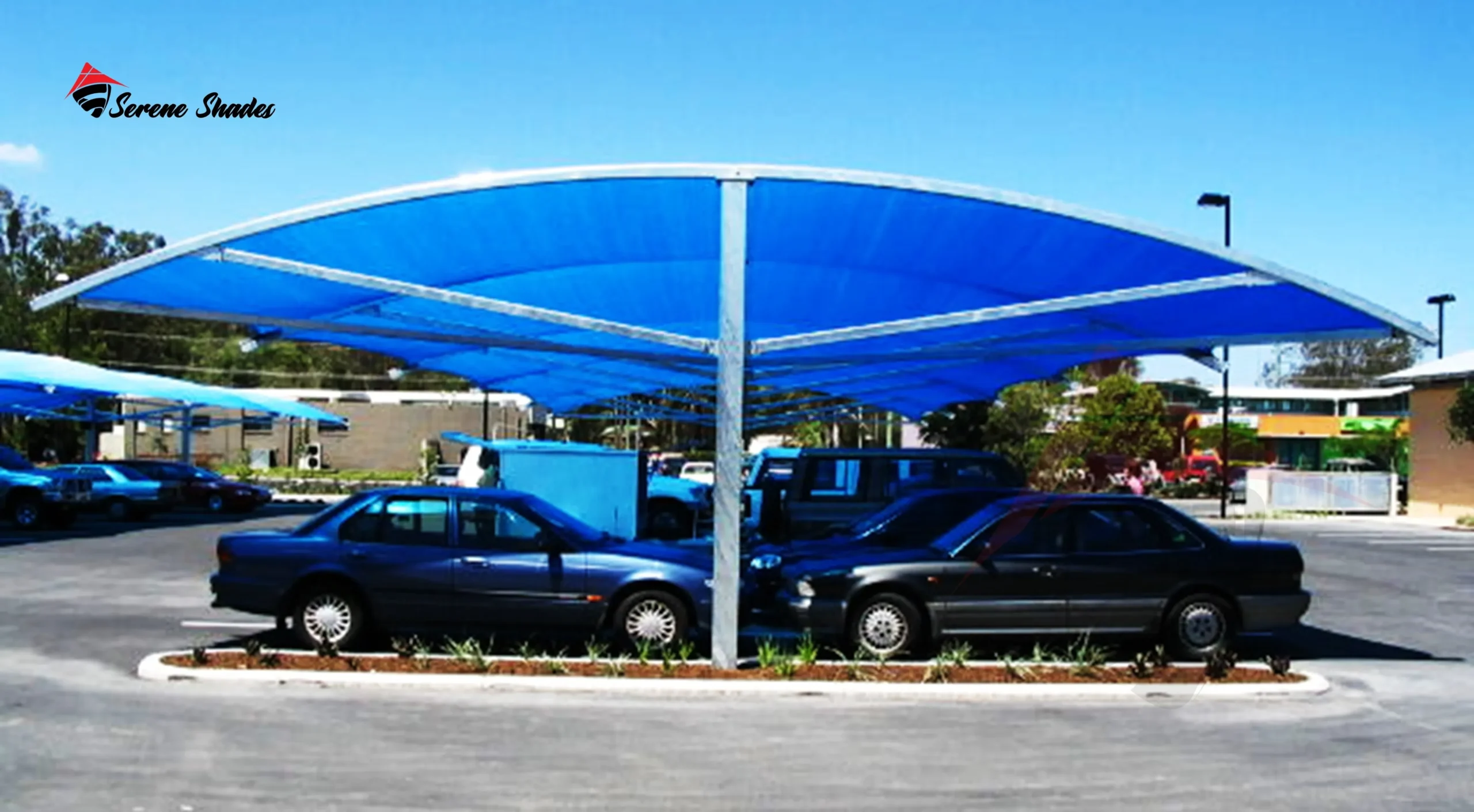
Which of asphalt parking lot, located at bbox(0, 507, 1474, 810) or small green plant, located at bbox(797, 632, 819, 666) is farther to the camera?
small green plant, located at bbox(797, 632, 819, 666)

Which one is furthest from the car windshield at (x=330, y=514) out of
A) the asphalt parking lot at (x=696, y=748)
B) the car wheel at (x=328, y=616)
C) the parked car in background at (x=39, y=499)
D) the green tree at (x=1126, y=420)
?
the green tree at (x=1126, y=420)

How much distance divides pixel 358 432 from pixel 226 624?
51.1 meters

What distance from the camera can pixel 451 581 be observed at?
11.4 meters

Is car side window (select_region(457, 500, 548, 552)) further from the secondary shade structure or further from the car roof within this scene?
the car roof

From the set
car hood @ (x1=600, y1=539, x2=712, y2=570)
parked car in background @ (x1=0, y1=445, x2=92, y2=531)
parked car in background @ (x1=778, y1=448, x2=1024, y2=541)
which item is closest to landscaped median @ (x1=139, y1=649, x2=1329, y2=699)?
car hood @ (x1=600, y1=539, x2=712, y2=570)

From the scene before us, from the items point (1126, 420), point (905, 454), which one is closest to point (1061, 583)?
point (905, 454)

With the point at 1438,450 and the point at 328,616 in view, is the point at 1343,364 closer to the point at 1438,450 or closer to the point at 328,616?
the point at 1438,450

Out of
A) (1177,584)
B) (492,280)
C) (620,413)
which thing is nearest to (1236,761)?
(1177,584)

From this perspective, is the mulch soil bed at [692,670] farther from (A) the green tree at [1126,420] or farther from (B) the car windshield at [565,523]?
(A) the green tree at [1126,420]

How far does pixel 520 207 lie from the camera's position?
11.1 m

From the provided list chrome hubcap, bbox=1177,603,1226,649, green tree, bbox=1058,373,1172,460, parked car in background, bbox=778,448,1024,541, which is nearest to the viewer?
chrome hubcap, bbox=1177,603,1226,649

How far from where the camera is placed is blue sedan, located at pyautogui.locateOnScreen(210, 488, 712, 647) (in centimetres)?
1143

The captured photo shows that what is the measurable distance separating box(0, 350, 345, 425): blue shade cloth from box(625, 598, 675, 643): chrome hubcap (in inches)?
869

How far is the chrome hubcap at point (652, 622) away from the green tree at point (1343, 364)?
362 ft
